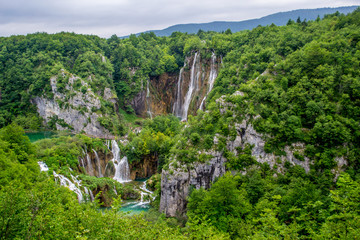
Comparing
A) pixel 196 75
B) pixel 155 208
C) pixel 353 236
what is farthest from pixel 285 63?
pixel 196 75

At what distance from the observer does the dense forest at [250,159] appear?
1242 centimetres

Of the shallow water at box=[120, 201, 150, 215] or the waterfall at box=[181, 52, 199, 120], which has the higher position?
the waterfall at box=[181, 52, 199, 120]

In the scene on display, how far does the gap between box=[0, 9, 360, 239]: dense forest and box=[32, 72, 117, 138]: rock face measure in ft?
12.9

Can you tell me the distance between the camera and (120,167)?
43500 millimetres

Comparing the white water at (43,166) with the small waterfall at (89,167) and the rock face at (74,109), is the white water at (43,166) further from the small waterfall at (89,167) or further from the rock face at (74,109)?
the rock face at (74,109)

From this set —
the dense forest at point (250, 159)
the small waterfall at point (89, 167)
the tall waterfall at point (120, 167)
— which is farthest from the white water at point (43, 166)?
the tall waterfall at point (120, 167)

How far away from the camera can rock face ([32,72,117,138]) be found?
60.6 metres

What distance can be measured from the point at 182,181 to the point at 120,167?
1718 centimetres

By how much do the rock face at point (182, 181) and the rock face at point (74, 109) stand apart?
105ft

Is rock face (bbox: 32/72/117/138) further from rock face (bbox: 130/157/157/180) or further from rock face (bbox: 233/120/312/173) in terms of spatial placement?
rock face (bbox: 233/120/312/173)

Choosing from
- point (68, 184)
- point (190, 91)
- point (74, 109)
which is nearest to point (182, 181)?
point (68, 184)

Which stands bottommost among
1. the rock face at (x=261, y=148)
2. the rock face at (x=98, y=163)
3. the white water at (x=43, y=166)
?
the rock face at (x=98, y=163)

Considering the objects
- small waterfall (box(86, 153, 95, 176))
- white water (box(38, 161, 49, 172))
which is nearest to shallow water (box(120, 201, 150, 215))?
small waterfall (box(86, 153, 95, 176))

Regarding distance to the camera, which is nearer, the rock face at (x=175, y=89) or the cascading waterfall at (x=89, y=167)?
the cascading waterfall at (x=89, y=167)
